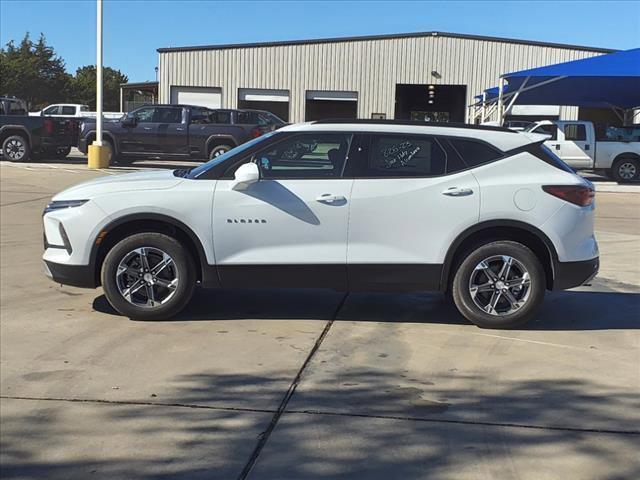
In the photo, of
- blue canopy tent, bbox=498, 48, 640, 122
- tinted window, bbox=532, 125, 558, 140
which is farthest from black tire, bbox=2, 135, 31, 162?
tinted window, bbox=532, 125, 558, 140

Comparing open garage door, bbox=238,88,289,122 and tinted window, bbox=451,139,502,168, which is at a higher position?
open garage door, bbox=238,88,289,122

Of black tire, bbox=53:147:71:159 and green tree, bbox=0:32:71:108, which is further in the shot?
green tree, bbox=0:32:71:108

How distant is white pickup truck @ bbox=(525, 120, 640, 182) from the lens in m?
22.1

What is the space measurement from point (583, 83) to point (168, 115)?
13590 mm

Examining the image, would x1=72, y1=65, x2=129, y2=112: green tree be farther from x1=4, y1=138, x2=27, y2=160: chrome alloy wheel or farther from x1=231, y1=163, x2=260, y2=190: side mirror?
x1=231, y1=163, x2=260, y2=190: side mirror

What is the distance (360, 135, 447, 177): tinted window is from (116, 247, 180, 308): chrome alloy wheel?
1791 millimetres

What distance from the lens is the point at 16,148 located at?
72.2 ft

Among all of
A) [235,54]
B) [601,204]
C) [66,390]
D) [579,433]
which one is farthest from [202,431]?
[235,54]

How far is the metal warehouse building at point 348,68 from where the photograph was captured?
121ft

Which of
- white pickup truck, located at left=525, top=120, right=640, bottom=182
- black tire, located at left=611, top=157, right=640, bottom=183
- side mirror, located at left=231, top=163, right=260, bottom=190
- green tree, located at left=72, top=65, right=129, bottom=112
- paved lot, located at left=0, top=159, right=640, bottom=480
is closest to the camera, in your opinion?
paved lot, located at left=0, top=159, right=640, bottom=480

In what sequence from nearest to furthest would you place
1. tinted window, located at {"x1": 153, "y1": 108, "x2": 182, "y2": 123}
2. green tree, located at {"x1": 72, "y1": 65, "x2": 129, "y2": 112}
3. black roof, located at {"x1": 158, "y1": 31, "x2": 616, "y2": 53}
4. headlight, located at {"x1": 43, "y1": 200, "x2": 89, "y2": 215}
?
headlight, located at {"x1": 43, "y1": 200, "x2": 89, "y2": 215} → tinted window, located at {"x1": 153, "y1": 108, "x2": 182, "y2": 123} → black roof, located at {"x1": 158, "y1": 31, "x2": 616, "y2": 53} → green tree, located at {"x1": 72, "y1": 65, "x2": 129, "y2": 112}

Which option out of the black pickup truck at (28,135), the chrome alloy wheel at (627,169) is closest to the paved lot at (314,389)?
the black pickup truck at (28,135)

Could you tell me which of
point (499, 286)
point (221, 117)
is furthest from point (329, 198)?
point (221, 117)

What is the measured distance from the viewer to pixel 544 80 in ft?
78.3
